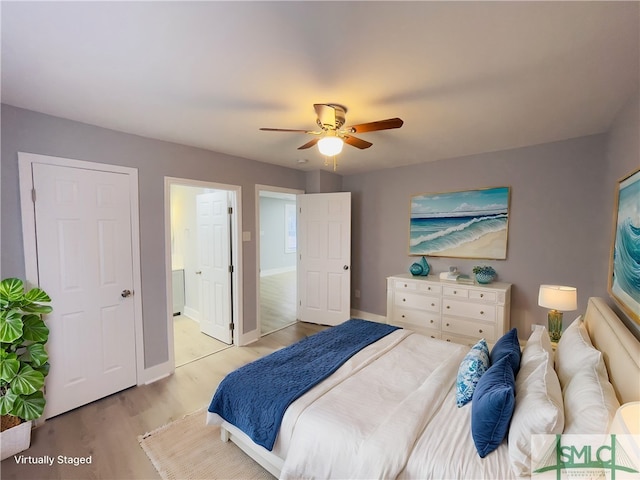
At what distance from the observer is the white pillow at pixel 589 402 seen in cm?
108

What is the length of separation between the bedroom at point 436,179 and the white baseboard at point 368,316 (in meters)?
0.78

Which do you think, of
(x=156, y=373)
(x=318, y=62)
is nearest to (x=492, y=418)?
(x=318, y=62)

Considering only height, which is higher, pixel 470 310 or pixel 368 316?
pixel 470 310

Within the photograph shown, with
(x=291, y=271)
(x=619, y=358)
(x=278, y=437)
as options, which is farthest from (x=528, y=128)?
(x=291, y=271)

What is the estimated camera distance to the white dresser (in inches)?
128

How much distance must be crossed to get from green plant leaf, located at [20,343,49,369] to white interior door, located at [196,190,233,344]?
1922 millimetres

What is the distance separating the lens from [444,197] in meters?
3.92

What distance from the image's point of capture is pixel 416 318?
3.79 meters

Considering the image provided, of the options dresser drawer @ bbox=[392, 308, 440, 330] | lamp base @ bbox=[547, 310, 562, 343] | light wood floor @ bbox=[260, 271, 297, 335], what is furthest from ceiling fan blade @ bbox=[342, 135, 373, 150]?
light wood floor @ bbox=[260, 271, 297, 335]

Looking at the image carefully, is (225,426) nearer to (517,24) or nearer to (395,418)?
(395,418)

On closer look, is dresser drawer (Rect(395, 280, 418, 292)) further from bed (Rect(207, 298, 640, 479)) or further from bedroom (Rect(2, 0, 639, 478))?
bed (Rect(207, 298, 640, 479))

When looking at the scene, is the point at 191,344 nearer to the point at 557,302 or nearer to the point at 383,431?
the point at 383,431

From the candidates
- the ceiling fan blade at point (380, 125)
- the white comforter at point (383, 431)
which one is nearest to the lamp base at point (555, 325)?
the white comforter at point (383, 431)

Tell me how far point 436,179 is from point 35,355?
445cm
